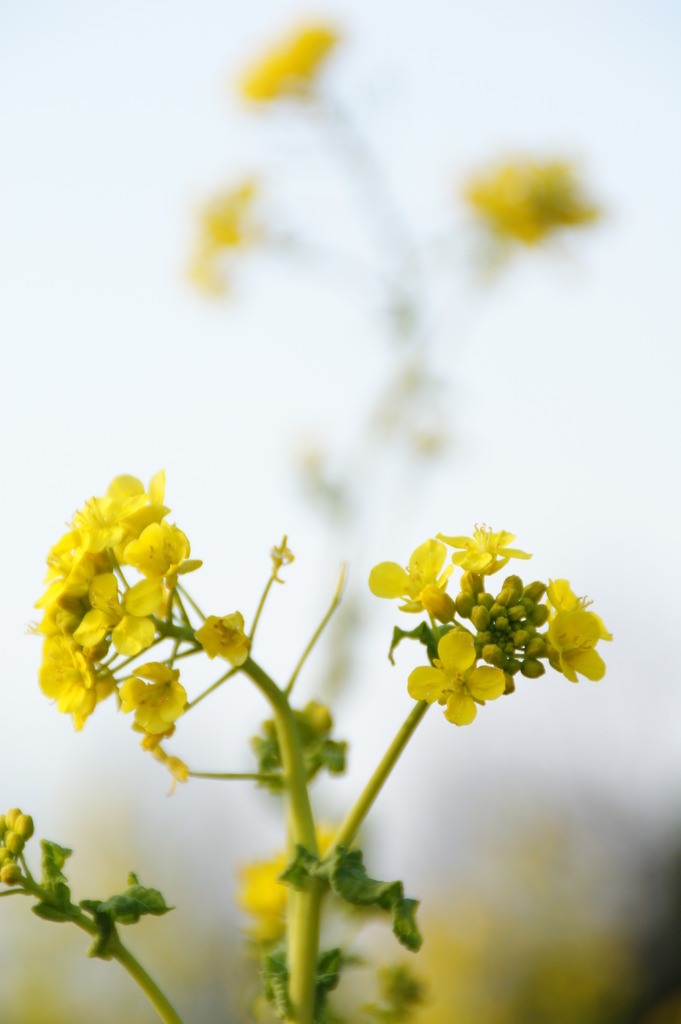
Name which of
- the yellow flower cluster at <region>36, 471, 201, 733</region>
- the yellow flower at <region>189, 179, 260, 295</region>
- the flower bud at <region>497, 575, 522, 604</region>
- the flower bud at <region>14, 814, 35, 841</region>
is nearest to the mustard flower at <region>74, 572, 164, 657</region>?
the yellow flower cluster at <region>36, 471, 201, 733</region>

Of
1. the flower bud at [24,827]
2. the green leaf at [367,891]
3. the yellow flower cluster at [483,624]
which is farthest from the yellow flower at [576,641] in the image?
the flower bud at [24,827]

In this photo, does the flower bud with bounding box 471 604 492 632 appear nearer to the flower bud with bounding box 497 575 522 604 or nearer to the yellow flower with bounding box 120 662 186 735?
the flower bud with bounding box 497 575 522 604

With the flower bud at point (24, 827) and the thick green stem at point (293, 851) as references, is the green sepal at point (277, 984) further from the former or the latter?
the flower bud at point (24, 827)

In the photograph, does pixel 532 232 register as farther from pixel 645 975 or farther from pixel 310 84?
pixel 645 975

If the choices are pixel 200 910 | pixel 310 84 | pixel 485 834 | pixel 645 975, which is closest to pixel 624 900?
pixel 645 975

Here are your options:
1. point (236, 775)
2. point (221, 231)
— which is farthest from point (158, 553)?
point (221, 231)

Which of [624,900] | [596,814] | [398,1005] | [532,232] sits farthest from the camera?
[596,814]

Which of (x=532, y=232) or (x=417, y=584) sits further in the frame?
(x=532, y=232)
